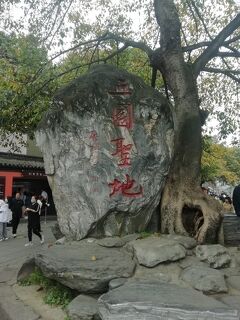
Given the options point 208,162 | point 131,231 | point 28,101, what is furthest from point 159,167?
point 208,162

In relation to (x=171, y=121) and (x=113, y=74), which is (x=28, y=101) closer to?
(x=113, y=74)

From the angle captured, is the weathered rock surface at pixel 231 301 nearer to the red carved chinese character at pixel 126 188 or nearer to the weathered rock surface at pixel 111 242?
the weathered rock surface at pixel 111 242

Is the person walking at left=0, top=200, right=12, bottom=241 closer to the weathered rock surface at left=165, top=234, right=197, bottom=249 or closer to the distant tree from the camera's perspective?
the weathered rock surface at left=165, top=234, right=197, bottom=249

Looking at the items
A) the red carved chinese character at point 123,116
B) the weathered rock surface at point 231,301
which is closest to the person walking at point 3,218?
the red carved chinese character at point 123,116

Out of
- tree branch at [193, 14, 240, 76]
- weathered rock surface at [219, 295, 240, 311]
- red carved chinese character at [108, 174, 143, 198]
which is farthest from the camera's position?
tree branch at [193, 14, 240, 76]

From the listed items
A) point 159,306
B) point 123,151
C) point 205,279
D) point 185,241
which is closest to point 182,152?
point 123,151

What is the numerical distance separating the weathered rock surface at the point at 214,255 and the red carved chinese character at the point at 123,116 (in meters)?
2.42

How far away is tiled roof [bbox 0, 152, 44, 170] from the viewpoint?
20145 millimetres

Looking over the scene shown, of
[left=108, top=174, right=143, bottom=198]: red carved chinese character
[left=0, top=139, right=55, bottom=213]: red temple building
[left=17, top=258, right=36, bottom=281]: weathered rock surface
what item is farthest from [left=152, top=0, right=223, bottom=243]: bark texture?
[left=0, top=139, right=55, bottom=213]: red temple building

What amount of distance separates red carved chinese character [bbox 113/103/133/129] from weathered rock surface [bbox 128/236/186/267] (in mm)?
2053

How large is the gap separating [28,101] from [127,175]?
14.2 ft

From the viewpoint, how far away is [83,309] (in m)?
4.98

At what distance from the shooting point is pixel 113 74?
716 cm

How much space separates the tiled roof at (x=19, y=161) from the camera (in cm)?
2015
